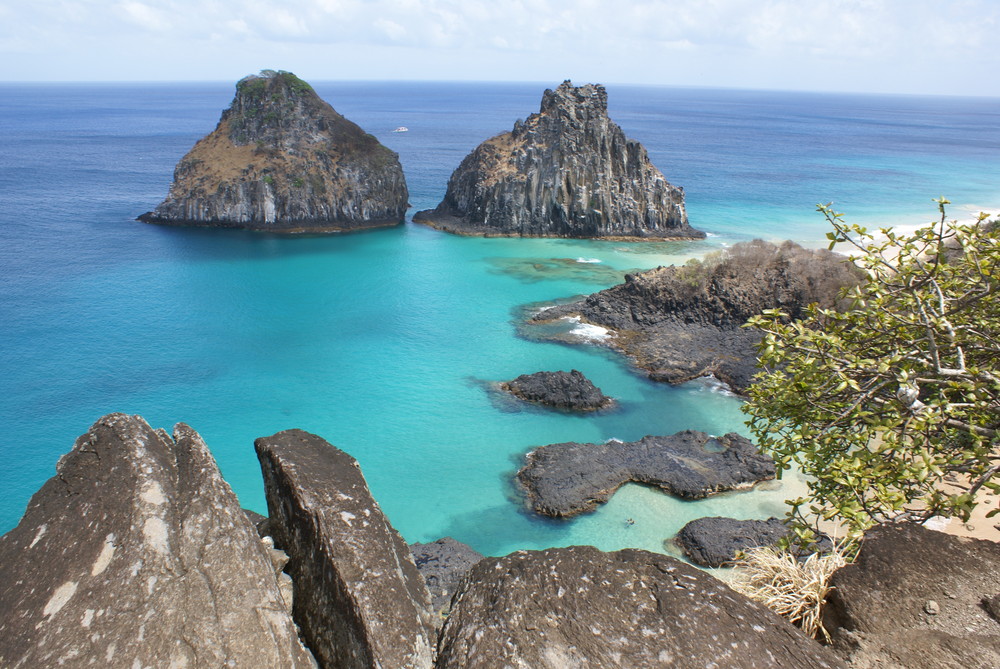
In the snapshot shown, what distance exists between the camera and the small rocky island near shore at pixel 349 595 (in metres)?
6.25

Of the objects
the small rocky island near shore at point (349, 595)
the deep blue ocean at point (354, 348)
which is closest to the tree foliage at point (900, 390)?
the small rocky island near shore at point (349, 595)

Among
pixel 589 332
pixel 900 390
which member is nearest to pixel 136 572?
pixel 900 390

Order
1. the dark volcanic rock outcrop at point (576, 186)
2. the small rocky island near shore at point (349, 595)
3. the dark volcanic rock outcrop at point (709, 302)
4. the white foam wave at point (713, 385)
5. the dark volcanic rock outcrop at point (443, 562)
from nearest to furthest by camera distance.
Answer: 1. the small rocky island near shore at point (349, 595)
2. the dark volcanic rock outcrop at point (443, 562)
3. the white foam wave at point (713, 385)
4. the dark volcanic rock outcrop at point (709, 302)
5. the dark volcanic rock outcrop at point (576, 186)

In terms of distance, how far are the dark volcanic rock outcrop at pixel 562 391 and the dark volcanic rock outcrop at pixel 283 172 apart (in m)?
46.8

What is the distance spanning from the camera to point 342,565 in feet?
25.2

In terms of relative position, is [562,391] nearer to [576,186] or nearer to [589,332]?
[589,332]

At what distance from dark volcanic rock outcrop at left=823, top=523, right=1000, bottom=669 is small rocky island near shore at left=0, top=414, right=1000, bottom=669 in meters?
0.02

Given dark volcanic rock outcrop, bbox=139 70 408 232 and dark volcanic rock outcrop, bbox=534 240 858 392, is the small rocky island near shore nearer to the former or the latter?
dark volcanic rock outcrop, bbox=534 240 858 392

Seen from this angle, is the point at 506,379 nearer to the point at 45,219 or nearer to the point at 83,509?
the point at 83,509

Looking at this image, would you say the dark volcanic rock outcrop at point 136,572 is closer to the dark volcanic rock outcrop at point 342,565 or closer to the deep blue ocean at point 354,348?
the dark volcanic rock outcrop at point 342,565

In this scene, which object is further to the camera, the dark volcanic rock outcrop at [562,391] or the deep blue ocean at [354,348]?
the dark volcanic rock outcrop at [562,391]

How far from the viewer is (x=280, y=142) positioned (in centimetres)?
7556

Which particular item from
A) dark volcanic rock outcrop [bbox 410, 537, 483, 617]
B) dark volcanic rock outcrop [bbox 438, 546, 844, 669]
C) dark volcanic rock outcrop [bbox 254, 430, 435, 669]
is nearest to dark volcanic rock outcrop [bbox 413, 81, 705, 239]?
dark volcanic rock outcrop [bbox 410, 537, 483, 617]

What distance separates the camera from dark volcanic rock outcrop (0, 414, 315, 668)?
20.8 ft
